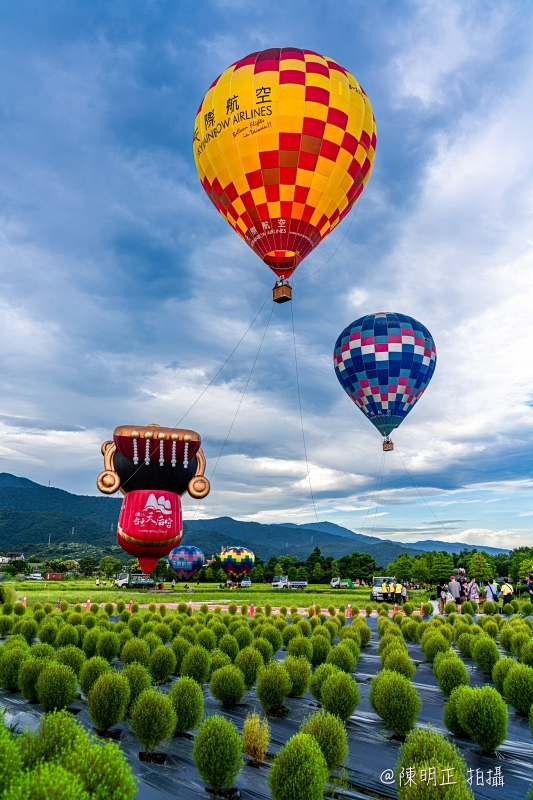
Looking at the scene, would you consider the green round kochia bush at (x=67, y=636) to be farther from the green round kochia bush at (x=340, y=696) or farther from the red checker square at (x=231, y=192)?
the red checker square at (x=231, y=192)

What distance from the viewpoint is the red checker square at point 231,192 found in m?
22.4

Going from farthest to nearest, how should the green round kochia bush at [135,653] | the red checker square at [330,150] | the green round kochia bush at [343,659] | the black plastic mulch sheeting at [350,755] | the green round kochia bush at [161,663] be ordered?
the red checker square at [330,150] < the green round kochia bush at [135,653] < the green round kochia bush at [343,659] < the green round kochia bush at [161,663] < the black plastic mulch sheeting at [350,755]

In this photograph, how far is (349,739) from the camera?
9383 millimetres

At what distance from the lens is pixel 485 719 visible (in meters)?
8.48

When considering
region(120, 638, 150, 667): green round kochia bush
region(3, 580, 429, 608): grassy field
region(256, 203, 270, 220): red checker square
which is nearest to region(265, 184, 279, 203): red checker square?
region(256, 203, 270, 220): red checker square

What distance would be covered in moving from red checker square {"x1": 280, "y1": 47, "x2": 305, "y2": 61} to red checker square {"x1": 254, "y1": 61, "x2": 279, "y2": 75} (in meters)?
0.43

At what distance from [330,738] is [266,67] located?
22.0m

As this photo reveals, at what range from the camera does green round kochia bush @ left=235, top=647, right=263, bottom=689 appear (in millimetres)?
12538

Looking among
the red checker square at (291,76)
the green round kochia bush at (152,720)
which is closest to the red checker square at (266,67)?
the red checker square at (291,76)

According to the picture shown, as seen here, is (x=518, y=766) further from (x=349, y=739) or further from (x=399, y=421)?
(x=399, y=421)

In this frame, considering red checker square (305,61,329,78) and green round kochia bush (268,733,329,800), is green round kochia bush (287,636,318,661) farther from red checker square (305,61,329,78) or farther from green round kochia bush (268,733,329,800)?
red checker square (305,61,329,78)

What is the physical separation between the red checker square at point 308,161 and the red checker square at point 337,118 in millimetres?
1399

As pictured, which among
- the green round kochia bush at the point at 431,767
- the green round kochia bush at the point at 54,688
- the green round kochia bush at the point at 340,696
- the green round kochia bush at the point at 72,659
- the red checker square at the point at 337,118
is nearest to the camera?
the green round kochia bush at the point at 431,767

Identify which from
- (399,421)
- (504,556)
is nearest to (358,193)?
(399,421)
